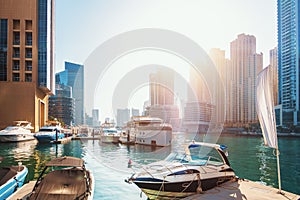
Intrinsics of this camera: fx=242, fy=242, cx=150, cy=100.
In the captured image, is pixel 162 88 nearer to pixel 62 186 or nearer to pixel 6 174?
pixel 6 174

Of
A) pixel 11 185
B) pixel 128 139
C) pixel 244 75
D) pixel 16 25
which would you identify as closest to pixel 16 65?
pixel 16 25

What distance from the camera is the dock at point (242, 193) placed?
8.52 meters

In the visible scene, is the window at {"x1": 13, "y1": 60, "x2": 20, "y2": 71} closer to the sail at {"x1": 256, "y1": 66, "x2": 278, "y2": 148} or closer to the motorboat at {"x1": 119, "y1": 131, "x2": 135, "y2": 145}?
the motorboat at {"x1": 119, "y1": 131, "x2": 135, "y2": 145}

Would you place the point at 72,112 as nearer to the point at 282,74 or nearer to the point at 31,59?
the point at 31,59

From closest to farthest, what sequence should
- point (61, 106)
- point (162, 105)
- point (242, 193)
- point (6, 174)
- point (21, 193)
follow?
point (21, 193), point (242, 193), point (6, 174), point (162, 105), point (61, 106)

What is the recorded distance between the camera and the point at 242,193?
8969 millimetres

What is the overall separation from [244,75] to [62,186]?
91.2 meters

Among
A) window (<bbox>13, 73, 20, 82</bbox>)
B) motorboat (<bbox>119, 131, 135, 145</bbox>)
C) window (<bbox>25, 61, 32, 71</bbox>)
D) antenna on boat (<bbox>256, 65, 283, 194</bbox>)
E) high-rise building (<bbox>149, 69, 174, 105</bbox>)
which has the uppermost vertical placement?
window (<bbox>25, 61, 32, 71</bbox>)

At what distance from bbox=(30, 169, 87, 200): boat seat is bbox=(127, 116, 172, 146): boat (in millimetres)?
25387


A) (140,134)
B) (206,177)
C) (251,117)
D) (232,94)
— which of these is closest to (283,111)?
(251,117)

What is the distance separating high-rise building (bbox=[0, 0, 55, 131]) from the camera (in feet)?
171

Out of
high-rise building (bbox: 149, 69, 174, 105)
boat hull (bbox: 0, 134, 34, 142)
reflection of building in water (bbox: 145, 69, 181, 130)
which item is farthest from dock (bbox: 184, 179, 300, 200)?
boat hull (bbox: 0, 134, 34, 142)

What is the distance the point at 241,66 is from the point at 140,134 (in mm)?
65445

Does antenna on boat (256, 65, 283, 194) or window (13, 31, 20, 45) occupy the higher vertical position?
window (13, 31, 20, 45)
